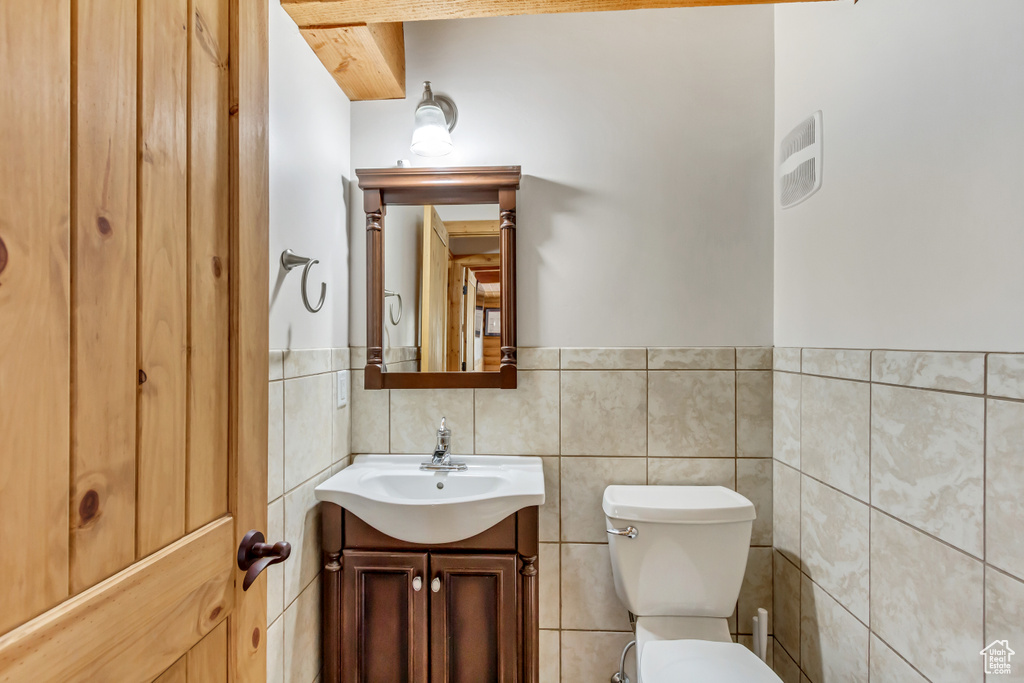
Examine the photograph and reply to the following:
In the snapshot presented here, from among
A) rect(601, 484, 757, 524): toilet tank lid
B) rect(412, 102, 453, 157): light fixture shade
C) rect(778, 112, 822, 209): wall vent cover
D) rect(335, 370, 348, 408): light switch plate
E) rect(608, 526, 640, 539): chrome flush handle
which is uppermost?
rect(412, 102, 453, 157): light fixture shade

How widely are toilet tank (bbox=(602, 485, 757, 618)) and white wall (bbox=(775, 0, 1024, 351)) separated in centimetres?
63

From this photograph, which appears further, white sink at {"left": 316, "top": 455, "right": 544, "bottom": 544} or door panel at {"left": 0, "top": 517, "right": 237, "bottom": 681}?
white sink at {"left": 316, "top": 455, "right": 544, "bottom": 544}

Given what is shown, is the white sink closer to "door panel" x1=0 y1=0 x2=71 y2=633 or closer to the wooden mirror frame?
the wooden mirror frame

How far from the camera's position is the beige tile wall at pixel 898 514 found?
2.80 feet

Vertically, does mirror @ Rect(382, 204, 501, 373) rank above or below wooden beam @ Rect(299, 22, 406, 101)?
below

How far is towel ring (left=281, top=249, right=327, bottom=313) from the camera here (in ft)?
4.09

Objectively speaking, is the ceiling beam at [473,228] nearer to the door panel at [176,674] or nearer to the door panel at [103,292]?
the door panel at [103,292]

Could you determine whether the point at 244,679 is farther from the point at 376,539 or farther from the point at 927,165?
the point at 927,165

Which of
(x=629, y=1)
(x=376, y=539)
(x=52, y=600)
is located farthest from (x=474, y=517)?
(x=629, y=1)

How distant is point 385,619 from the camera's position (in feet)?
4.57

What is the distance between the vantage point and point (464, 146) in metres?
1.70

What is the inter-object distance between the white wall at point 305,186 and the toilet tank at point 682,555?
1.07 meters

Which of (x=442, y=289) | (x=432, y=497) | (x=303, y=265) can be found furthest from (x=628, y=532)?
(x=303, y=265)

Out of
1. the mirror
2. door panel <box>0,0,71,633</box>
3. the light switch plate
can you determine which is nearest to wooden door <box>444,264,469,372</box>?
the mirror
